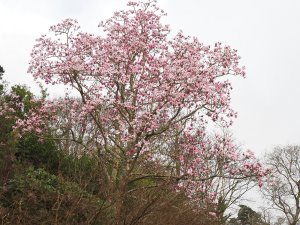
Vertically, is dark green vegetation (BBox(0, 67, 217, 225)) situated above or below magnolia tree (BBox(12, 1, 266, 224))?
below

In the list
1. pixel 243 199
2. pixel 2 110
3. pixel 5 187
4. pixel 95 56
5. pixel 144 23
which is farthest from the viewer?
pixel 243 199

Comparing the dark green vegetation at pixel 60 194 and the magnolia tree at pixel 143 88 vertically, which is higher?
the magnolia tree at pixel 143 88

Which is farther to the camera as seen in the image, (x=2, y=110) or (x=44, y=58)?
(x=2, y=110)

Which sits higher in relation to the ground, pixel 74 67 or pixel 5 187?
pixel 74 67

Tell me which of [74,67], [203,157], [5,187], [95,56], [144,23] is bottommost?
[5,187]

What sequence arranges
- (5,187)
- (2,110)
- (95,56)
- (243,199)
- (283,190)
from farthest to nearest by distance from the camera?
(283,190)
(243,199)
(2,110)
(95,56)
(5,187)

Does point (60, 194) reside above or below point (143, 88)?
below

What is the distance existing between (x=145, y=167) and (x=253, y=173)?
150 inches

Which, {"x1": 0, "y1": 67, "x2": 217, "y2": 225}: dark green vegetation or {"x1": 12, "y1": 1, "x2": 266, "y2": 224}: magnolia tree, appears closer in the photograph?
{"x1": 0, "y1": 67, "x2": 217, "y2": 225}: dark green vegetation

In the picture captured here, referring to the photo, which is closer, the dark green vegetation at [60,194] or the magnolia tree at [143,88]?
the dark green vegetation at [60,194]

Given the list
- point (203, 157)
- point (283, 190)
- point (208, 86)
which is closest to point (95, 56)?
point (208, 86)

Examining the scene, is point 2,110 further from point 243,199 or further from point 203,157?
point 243,199

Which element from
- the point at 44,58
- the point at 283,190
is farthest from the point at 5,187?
the point at 283,190

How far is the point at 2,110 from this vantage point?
14828 millimetres
